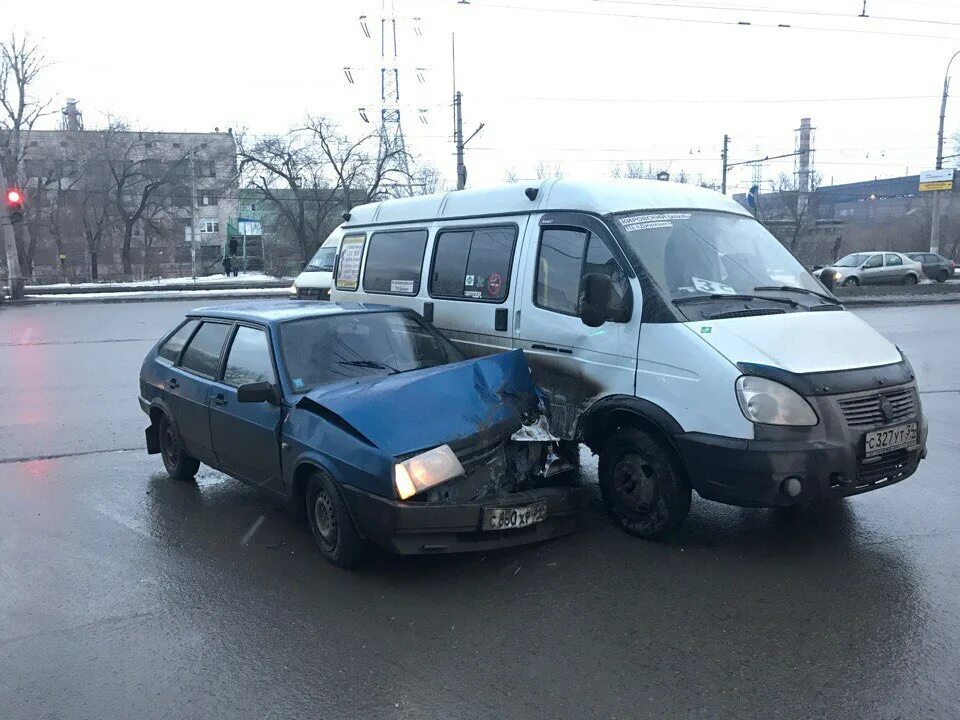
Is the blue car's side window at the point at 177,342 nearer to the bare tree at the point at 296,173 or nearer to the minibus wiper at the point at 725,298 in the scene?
the minibus wiper at the point at 725,298

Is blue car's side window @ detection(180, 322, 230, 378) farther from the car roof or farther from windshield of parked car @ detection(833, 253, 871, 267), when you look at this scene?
windshield of parked car @ detection(833, 253, 871, 267)

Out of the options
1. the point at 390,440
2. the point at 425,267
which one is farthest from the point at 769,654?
the point at 425,267

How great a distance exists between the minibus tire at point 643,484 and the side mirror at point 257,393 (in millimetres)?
2211

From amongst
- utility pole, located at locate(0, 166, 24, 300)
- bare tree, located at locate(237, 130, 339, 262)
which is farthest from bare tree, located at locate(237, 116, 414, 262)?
utility pole, located at locate(0, 166, 24, 300)

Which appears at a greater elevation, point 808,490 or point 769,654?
point 808,490

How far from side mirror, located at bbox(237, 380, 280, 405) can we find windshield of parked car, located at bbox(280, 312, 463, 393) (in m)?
0.16

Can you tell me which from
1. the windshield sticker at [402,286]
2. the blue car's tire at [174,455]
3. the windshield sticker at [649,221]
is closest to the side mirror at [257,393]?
the blue car's tire at [174,455]

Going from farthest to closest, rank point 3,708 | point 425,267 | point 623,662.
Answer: point 425,267
point 623,662
point 3,708

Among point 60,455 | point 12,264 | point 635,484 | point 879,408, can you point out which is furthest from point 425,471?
point 12,264

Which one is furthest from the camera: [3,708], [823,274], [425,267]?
[425,267]

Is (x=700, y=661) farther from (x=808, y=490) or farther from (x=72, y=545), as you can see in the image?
(x=72, y=545)

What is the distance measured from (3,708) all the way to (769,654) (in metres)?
3.38

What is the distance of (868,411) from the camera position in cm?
448

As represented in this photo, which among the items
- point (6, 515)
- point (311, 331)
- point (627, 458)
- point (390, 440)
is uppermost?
point (311, 331)
